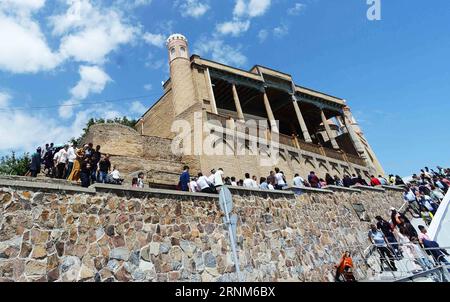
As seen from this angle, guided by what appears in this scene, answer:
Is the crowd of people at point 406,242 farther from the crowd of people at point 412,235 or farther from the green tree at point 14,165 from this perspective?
the green tree at point 14,165

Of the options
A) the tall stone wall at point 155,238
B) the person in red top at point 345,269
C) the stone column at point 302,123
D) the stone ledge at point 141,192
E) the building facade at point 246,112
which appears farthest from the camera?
the stone column at point 302,123

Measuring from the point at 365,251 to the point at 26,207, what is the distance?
11.4m

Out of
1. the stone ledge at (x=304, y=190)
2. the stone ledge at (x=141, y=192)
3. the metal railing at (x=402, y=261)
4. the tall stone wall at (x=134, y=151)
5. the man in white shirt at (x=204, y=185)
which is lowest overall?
the metal railing at (x=402, y=261)

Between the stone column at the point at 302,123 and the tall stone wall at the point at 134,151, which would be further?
the stone column at the point at 302,123

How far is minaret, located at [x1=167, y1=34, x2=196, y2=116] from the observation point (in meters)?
21.8

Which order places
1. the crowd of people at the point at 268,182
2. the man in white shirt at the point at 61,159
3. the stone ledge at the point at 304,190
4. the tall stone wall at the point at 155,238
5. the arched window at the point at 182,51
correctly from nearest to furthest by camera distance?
the tall stone wall at the point at 155,238 < the crowd of people at the point at 268,182 < the man in white shirt at the point at 61,159 < the stone ledge at the point at 304,190 < the arched window at the point at 182,51

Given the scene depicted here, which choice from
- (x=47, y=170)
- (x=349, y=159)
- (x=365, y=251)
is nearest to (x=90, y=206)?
(x=47, y=170)

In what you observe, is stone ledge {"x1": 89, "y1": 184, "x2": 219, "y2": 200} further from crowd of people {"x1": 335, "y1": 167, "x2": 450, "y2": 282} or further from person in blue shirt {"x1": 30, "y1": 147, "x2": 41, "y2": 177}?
crowd of people {"x1": 335, "y1": 167, "x2": 450, "y2": 282}

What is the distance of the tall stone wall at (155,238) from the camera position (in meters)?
6.22

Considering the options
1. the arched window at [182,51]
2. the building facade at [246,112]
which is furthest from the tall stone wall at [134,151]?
the arched window at [182,51]

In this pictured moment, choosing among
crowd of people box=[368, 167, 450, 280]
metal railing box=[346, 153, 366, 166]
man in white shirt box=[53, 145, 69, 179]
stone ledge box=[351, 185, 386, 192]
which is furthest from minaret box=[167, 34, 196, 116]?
metal railing box=[346, 153, 366, 166]

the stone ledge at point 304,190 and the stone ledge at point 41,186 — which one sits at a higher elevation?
the stone ledge at point 304,190

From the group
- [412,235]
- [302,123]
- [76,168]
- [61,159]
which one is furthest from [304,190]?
[302,123]

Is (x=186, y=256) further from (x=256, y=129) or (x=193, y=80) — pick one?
(x=193, y=80)
